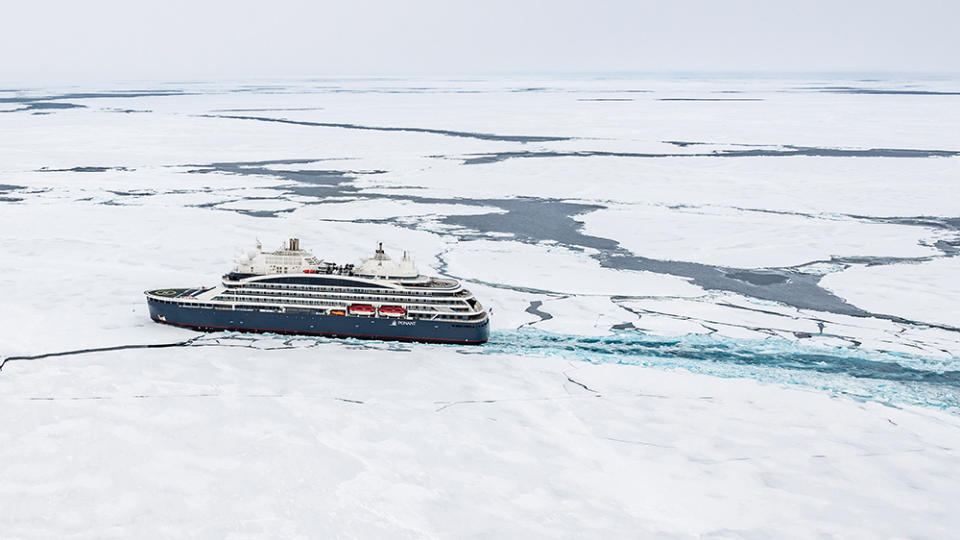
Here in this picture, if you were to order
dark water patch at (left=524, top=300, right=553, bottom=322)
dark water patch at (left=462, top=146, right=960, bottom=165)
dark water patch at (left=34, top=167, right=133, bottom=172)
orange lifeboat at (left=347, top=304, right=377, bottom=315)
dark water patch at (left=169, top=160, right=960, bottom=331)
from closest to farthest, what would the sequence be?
orange lifeboat at (left=347, top=304, right=377, bottom=315), dark water patch at (left=524, top=300, right=553, bottom=322), dark water patch at (left=169, top=160, right=960, bottom=331), dark water patch at (left=34, top=167, right=133, bottom=172), dark water patch at (left=462, top=146, right=960, bottom=165)

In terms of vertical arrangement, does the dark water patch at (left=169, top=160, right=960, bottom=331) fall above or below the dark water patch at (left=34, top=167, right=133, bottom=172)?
below

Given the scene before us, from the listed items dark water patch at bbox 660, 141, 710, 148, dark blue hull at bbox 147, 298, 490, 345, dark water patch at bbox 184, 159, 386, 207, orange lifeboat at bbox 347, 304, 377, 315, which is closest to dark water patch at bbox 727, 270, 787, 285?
dark blue hull at bbox 147, 298, 490, 345

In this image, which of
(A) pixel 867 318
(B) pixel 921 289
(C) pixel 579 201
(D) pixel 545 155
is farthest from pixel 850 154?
(A) pixel 867 318

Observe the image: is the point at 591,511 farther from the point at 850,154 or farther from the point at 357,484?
the point at 850,154

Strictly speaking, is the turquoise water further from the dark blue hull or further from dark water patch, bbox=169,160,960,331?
dark water patch, bbox=169,160,960,331

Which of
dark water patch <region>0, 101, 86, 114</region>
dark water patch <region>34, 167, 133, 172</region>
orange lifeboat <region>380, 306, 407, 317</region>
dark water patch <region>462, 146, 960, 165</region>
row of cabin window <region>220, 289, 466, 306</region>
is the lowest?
dark water patch <region>462, 146, 960, 165</region>

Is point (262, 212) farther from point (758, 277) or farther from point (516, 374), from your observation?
point (516, 374)

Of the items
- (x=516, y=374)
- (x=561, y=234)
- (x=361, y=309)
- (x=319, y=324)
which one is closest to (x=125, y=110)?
(x=561, y=234)
